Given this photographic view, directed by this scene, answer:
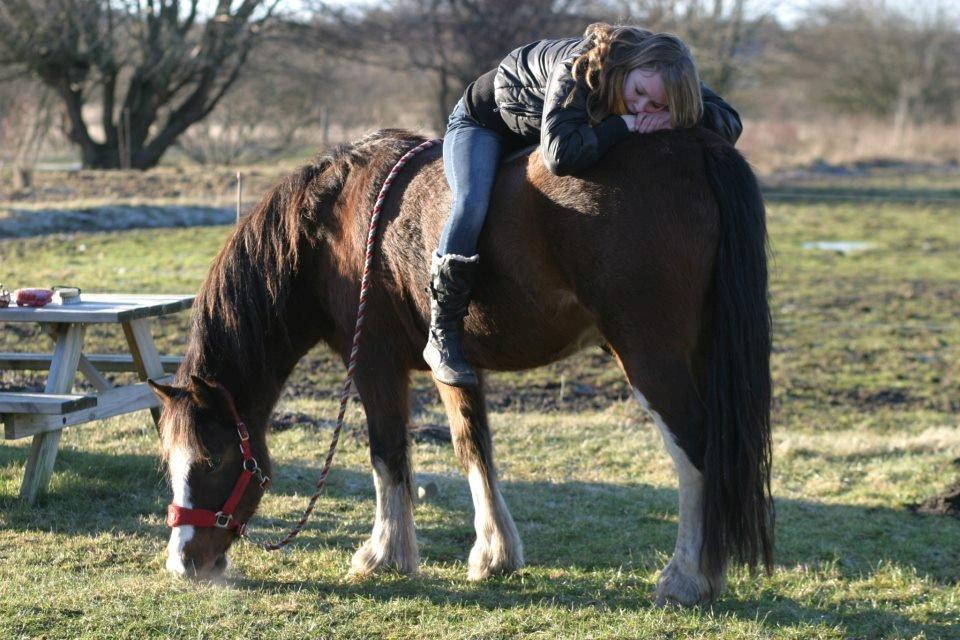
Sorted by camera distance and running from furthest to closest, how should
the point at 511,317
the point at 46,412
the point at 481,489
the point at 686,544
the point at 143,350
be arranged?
the point at 143,350
the point at 46,412
the point at 481,489
the point at 511,317
the point at 686,544

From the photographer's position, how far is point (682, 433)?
3.46 m

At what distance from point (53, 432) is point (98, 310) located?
Answer: 0.62 metres

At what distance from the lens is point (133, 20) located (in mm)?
19047

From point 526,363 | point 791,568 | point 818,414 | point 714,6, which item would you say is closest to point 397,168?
point 526,363

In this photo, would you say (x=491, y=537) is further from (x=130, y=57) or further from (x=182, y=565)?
(x=130, y=57)

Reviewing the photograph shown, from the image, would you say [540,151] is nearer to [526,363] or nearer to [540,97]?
[540,97]

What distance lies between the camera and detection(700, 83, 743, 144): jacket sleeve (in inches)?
145

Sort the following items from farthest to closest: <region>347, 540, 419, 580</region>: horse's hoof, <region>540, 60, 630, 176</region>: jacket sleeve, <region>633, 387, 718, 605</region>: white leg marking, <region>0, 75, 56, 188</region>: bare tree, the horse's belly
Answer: <region>0, 75, 56, 188</region>: bare tree < <region>347, 540, 419, 580</region>: horse's hoof < the horse's belly < <region>633, 387, 718, 605</region>: white leg marking < <region>540, 60, 630, 176</region>: jacket sleeve

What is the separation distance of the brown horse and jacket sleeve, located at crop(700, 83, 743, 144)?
224 mm

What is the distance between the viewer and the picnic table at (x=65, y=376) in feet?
15.7

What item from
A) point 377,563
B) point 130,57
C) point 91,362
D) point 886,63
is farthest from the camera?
point 886,63

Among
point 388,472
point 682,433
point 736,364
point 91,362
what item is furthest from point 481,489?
point 91,362

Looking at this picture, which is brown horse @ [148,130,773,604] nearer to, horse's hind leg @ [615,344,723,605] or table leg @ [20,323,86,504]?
horse's hind leg @ [615,344,723,605]

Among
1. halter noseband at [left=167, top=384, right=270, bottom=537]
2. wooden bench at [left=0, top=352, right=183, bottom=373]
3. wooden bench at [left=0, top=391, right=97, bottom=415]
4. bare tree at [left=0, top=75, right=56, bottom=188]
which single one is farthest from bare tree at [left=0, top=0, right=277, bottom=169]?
halter noseband at [left=167, top=384, right=270, bottom=537]
